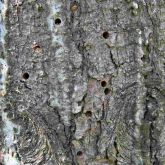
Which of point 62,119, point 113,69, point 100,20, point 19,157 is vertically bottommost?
point 19,157

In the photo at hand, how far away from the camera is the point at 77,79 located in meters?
1.16

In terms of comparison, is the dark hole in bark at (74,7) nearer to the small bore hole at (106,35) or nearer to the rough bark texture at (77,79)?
the rough bark texture at (77,79)

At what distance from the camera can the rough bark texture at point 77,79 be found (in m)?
1.14

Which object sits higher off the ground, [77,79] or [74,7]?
[74,7]

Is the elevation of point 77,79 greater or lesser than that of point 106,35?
lesser

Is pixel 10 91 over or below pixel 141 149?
over

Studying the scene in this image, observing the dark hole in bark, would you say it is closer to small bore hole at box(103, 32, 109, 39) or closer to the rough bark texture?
the rough bark texture

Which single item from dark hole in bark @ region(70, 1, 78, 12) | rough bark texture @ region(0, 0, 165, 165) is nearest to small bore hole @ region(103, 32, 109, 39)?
rough bark texture @ region(0, 0, 165, 165)

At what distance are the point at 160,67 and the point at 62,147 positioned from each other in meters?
0.37

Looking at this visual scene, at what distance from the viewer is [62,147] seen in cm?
117

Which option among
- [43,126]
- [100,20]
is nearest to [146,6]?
[100,20]

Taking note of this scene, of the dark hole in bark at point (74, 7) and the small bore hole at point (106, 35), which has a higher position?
the dark hole in bark at point (74, 7)

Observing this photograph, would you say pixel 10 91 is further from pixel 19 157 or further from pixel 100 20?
pixel 100 20

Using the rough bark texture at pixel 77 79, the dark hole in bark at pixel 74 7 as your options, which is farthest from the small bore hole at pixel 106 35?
the dark hole in bark at pixel 74 7
